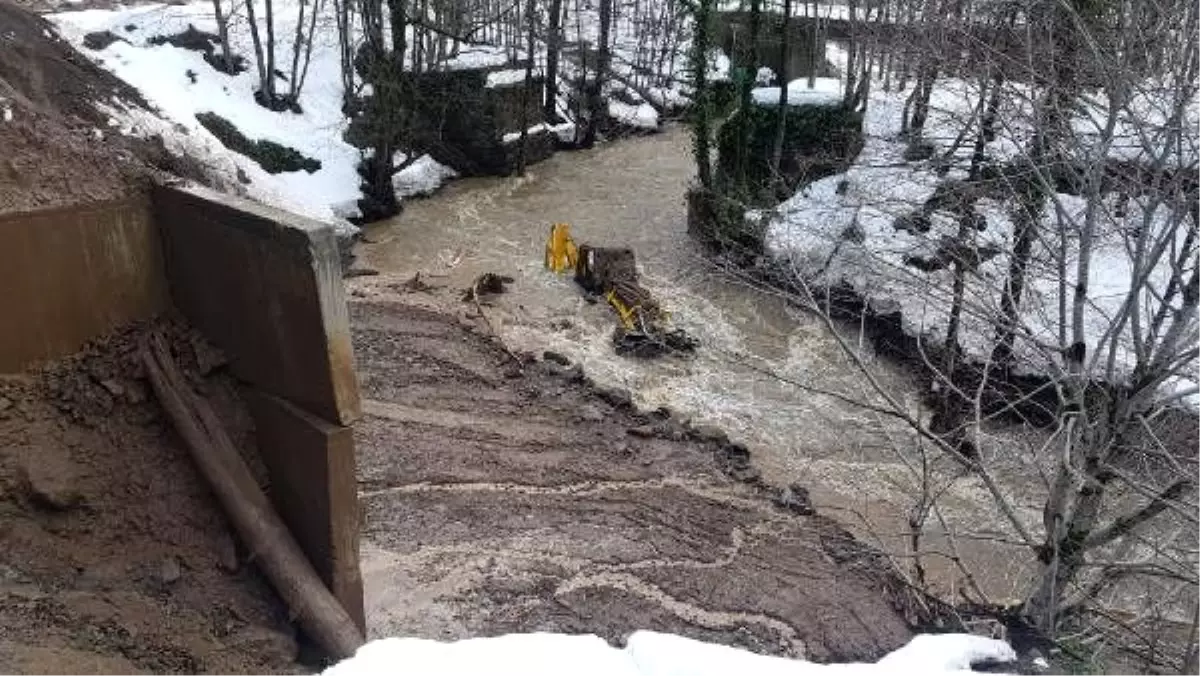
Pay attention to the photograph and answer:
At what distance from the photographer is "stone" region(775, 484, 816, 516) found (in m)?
11.0

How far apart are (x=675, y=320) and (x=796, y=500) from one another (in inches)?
219

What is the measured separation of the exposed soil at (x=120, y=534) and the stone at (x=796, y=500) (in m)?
6.35

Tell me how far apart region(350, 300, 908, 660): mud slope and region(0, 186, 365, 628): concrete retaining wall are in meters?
1.50

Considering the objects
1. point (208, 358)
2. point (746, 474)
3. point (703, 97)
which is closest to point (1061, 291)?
Result: point (746, 474)

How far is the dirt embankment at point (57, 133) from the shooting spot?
6316 millimetres

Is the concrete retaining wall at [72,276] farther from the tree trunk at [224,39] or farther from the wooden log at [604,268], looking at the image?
the tree trunk at [224,39]

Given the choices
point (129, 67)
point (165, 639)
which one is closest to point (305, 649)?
point (165, 639)

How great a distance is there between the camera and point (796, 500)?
11.2 metres

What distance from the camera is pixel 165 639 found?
5.47 m

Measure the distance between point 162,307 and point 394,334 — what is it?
7.28m

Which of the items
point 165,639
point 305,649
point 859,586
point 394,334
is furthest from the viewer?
point 394,334

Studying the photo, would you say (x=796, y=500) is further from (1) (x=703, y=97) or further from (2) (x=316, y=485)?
(1) (x=703, y=97)

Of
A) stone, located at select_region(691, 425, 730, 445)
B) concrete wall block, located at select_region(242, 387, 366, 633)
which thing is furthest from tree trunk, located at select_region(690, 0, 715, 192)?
concrete wall block, located at select_region(242, 387, 366, 633)

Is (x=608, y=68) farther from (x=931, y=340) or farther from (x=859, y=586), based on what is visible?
(x=859, y=586)
